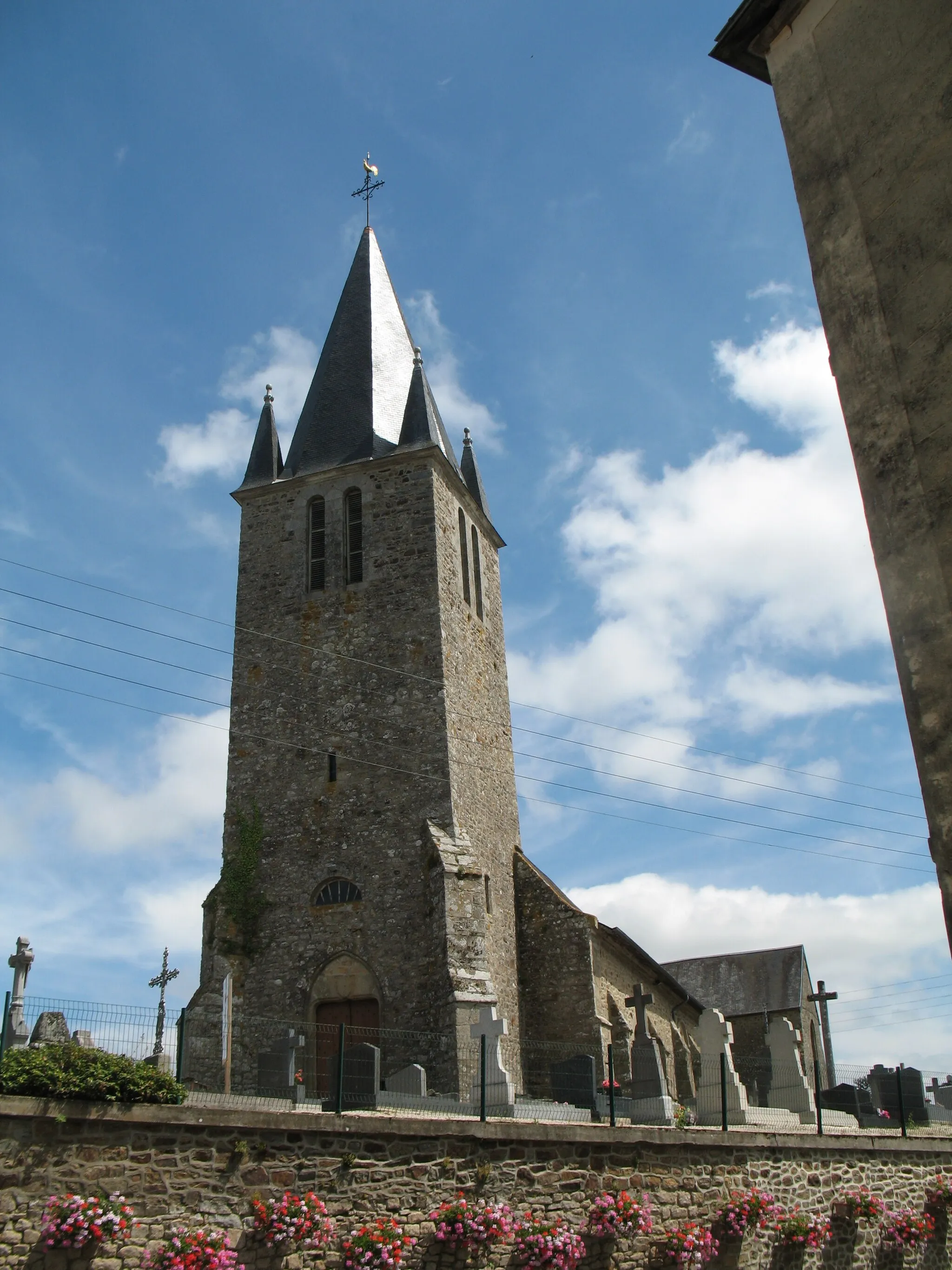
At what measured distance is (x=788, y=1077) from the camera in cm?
1712

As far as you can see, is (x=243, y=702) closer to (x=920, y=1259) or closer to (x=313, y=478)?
(x=313, y=478)

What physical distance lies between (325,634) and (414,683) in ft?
7.54

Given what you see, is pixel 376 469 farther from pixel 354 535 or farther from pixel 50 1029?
pixel 50 1029

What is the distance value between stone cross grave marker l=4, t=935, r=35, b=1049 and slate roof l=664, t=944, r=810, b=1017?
1234 inches

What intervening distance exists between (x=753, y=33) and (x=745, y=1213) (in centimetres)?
1217

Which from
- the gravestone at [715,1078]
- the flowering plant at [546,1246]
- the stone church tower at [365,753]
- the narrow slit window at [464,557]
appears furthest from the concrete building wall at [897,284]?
the narrow slit window at [464,557]

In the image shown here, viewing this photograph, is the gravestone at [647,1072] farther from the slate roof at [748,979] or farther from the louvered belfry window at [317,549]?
the slate roof at [748,979]

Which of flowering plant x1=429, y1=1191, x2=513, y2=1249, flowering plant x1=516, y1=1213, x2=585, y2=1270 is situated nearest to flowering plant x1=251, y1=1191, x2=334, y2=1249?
flowering plant x1=429, y1=1191, x2=513, y2=1249

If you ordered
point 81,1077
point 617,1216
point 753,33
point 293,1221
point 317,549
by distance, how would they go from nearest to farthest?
1. point 753,33
2. point 81,1077
3. point 293,1221
4. point 617,1216
5. point 317,549

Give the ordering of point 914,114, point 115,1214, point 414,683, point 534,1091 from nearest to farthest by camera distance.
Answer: point 914,114 < point 115,1214 < point 534,1091 < point 414,683

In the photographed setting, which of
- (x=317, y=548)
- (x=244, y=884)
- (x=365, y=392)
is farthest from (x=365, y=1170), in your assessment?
(x=365, y=392)

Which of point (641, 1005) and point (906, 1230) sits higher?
point (641, 1005)

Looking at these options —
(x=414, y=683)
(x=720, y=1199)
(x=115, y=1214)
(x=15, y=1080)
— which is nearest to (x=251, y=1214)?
(x=115, y=1214)

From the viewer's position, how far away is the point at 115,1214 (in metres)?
8.77
